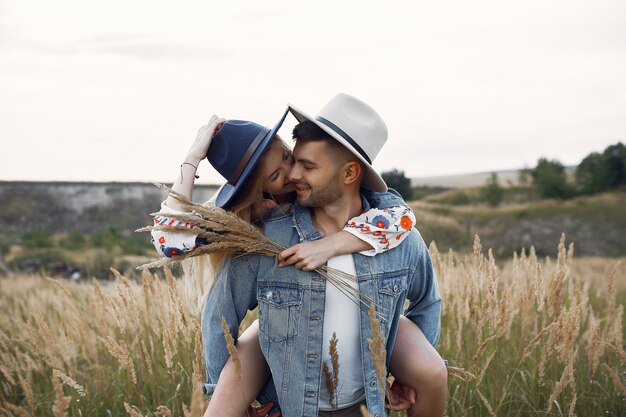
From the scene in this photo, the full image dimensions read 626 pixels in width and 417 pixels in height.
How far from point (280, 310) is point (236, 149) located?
0.71 m

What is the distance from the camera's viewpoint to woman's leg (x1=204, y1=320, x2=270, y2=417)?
2.55m

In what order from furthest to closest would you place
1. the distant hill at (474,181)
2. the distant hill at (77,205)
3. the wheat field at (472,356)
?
the distant hill at (474,181), the distant hill at (77,205), the wheat field at (472,356)

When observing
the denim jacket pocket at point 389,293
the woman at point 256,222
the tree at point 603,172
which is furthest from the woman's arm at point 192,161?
the tree at point 603,172

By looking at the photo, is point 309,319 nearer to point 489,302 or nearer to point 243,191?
point 243,191

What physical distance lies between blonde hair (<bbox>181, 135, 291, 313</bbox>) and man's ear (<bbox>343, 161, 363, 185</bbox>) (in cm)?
30

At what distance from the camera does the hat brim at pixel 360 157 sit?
254cm

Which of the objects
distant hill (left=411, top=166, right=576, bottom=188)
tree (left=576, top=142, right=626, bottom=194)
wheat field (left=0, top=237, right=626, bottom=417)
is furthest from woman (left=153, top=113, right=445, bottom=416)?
distant hill (left=411, top=166, right=576, bottom=188)

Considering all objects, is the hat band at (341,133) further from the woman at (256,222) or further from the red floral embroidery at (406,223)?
the red floral embroidery at (406,223)

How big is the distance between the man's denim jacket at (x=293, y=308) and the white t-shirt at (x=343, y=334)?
0.12 feet

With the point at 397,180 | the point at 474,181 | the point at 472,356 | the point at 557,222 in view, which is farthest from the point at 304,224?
the point at 474,181

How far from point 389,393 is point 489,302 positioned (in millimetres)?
1085

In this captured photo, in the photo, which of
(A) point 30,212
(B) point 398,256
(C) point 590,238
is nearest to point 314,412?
(B) point 398,256

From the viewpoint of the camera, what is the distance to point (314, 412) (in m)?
2.63

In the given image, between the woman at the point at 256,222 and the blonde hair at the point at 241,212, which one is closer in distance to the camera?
the woman at the point at 256,222
